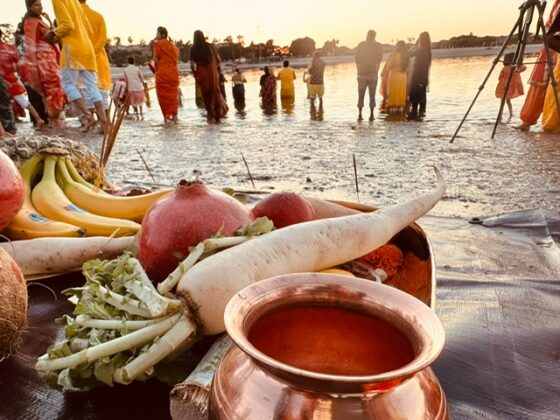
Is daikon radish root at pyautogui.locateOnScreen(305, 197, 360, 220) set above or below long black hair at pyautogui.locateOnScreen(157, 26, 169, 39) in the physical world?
below

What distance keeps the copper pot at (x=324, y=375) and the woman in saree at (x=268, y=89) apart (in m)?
13.4

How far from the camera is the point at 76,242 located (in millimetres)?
1499

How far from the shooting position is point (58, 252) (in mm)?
1474

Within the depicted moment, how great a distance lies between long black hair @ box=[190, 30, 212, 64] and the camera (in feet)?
30.7

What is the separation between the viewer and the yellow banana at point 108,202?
1963mm

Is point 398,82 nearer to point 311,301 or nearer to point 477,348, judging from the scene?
point 477,348

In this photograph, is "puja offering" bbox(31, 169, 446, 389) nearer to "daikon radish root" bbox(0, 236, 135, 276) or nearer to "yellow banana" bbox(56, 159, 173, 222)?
"daikon radish root" bbox(0, 236, 135, 276)

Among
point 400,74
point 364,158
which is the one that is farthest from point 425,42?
point 364,158

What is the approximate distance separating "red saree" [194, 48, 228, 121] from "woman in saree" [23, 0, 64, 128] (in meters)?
3.18

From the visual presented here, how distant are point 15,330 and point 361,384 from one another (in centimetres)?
95

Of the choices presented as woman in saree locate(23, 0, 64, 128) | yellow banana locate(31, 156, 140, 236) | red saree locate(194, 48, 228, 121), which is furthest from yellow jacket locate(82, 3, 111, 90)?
yellow banana locate(31, 156, 140, 236)

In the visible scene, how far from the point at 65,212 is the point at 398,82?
9.80 meters

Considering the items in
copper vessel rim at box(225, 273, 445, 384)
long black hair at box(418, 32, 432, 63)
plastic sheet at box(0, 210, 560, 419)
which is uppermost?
long black hair at box(418, 32, 432, 63)

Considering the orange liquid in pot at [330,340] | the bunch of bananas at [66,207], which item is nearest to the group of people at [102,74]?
the bunch of bananas at [66,207]
